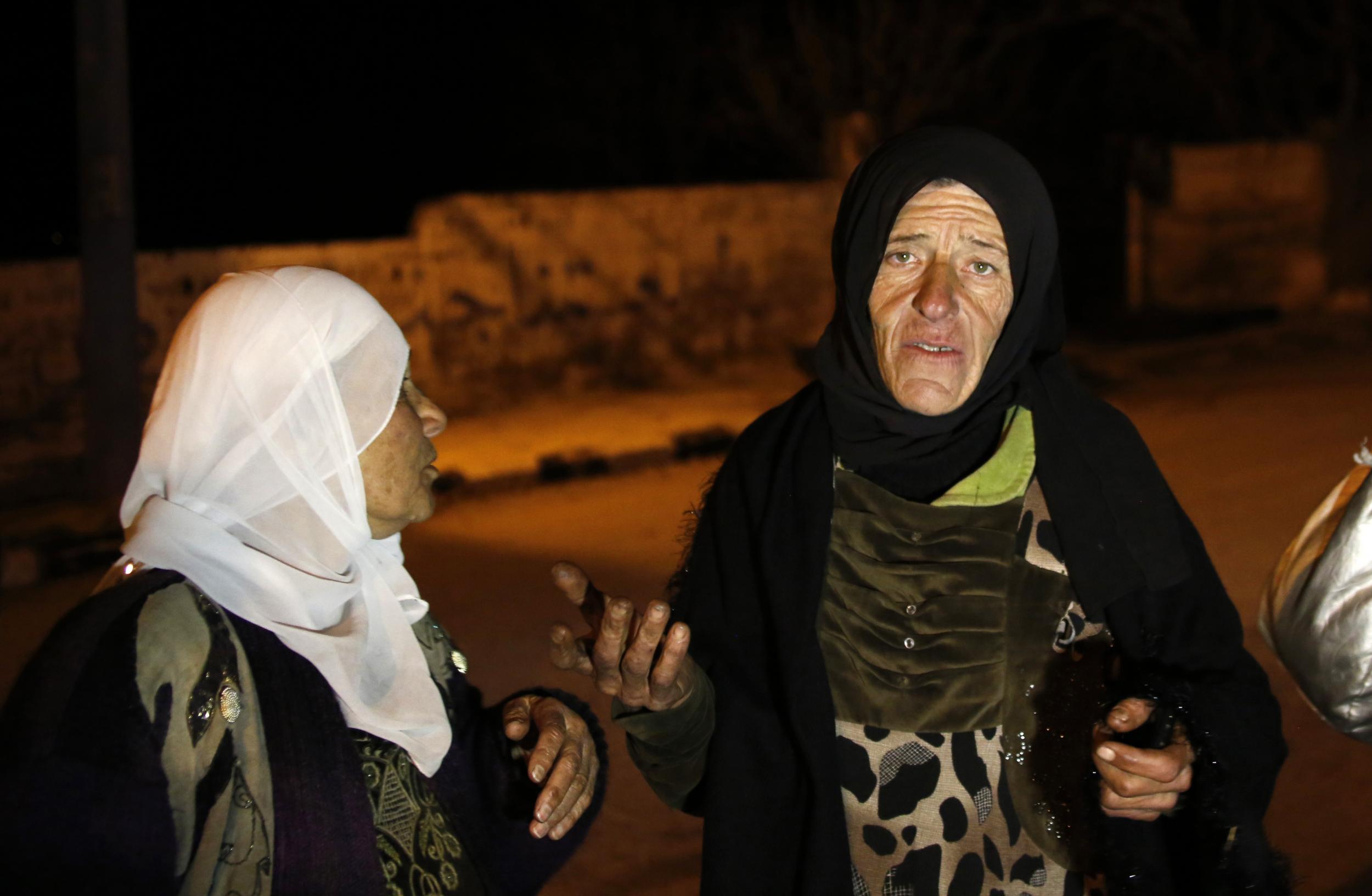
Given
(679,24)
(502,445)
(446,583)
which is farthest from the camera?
(679,24)

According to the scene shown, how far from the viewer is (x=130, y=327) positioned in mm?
7824

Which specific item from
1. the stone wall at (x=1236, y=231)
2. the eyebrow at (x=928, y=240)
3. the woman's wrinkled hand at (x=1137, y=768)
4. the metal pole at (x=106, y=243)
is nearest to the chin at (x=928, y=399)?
the eyebrow at (x=928, y=240)

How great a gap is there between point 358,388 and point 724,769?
0.85 metres

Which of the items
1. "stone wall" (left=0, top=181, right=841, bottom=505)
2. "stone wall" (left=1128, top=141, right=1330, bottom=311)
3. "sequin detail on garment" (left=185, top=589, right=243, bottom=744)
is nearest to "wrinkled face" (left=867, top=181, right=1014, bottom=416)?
"sequin detail on garment" (left=185, top=589, right=243, bottom=744)

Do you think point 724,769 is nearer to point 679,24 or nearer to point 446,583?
point 446,583

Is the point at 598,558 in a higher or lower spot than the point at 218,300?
lower

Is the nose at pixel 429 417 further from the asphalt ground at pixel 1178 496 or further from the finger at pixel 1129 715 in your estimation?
the asphalt ground at pixel 1178 496

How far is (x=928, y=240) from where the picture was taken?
2238 mm

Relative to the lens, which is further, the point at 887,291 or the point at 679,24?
the point at 679,24

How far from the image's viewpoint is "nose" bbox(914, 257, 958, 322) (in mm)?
2160

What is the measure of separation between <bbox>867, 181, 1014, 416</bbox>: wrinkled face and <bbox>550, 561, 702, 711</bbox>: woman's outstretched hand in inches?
23.3

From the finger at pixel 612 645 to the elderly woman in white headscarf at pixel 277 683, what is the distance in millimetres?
163

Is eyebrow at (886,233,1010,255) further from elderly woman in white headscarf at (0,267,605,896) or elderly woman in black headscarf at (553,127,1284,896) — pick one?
elderly woman in white headscarf at (0,267,605,896)

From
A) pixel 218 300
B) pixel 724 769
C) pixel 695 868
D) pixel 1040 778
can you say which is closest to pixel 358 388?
pixel 218 300
